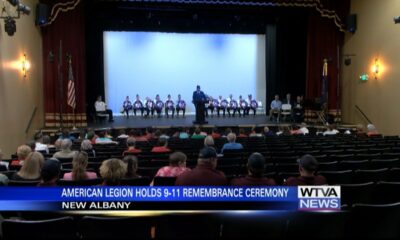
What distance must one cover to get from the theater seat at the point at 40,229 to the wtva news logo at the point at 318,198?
5.25ft

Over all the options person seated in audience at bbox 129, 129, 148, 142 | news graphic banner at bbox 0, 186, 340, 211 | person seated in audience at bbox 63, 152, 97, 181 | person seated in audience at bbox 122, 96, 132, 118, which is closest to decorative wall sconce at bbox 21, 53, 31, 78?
person seated in audience at bbox 129, 129, 148, 142

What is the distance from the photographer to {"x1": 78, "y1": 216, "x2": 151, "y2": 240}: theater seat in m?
2.65

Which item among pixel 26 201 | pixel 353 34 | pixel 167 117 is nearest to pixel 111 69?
pixel 167 117

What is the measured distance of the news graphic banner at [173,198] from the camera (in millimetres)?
2979

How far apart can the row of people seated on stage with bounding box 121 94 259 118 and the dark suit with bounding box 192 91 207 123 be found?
2073mm

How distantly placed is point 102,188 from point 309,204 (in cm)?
151

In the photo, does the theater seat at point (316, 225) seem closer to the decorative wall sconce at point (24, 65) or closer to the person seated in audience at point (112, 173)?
the person seated in audience at point (112, 173)

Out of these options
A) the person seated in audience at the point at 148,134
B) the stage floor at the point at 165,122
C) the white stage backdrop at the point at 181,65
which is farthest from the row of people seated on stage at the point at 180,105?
the person seated in audience at the point at 148,134

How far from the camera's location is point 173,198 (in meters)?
3.05

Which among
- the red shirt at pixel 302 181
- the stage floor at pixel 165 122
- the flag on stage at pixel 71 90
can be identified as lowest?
the stage floor at pixel 165 122

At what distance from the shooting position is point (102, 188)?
3064 mm

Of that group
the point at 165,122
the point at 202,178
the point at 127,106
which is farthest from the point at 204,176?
the point at 127,106

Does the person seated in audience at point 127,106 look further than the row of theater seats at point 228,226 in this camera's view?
Yes

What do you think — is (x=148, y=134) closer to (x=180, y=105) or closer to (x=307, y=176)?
(x=180, y=105)
